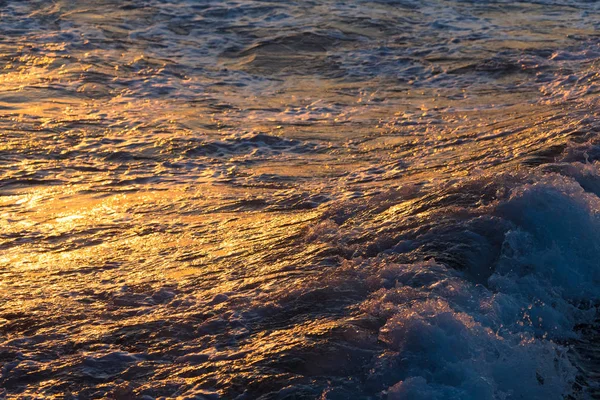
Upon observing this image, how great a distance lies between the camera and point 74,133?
824cm

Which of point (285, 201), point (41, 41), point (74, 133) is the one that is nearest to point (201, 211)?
point (285, 201)

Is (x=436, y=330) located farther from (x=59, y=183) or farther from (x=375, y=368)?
(x=59, y=183)

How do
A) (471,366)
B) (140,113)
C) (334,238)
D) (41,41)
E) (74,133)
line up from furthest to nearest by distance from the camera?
(41,41) < (140,113) < (74,133) < (334,238) < (471,366)

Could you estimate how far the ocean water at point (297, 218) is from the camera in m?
4.09

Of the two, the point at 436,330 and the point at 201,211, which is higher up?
the point at 436,330

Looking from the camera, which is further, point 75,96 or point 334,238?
point 75,96

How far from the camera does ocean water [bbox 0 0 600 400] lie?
4090mm

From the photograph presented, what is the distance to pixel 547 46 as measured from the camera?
11703 mm

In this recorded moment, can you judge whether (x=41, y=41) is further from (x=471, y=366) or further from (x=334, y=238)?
(x=471, y=366)

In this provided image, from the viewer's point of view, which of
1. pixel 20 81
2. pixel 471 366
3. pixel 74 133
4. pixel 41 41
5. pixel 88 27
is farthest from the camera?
pixel 88 27

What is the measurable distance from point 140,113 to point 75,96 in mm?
987

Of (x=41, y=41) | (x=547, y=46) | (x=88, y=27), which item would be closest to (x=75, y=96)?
(x=41, y=41)

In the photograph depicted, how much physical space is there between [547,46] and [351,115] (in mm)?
4070

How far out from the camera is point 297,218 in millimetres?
6156
